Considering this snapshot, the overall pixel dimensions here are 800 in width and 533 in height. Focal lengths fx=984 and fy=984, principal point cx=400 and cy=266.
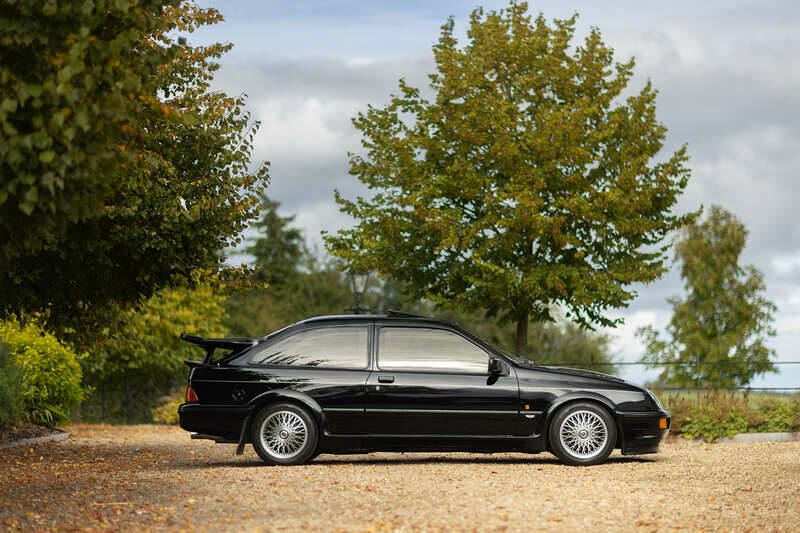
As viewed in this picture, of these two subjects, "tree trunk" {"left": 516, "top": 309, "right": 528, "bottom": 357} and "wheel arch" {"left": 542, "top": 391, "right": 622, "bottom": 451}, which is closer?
"wheel arch" {"left": 542, "top": 391, "right": 622, "bottom": 451}

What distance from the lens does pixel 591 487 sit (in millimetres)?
9227

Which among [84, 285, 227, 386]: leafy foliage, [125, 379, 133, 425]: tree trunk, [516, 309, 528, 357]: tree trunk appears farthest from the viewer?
[125, 379, 133, 425]: tree trunk

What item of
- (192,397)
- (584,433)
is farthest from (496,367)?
(192,397)

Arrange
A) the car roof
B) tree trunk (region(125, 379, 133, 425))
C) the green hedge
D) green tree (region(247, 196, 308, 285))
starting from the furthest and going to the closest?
green tree (region(247, 196, 308, 285)) → tree trunk (region(125, 379, 133, 425)) → the green hedge → the car roof

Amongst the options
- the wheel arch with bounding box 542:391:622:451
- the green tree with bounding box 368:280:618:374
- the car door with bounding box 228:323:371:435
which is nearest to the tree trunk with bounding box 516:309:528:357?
the wheel arch with bounding box 542:391:622:451

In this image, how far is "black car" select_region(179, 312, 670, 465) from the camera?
36.8 feet

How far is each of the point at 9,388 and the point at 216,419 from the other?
7.00 meters

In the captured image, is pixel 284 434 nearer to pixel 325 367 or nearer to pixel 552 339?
pixel 325 367

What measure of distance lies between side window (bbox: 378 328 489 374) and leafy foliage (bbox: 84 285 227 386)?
2177 centimetres

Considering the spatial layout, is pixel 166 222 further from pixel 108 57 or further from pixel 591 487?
pixel 591 487

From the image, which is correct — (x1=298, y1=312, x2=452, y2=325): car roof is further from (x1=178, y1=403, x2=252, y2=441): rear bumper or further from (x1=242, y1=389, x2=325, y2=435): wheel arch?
(x1=178, y1=403, x2=252, y2=441): rear bumper

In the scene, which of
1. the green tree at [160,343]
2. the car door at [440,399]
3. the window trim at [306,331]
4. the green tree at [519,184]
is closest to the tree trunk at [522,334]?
the green tree at [519,184]

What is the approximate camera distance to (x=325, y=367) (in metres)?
11.4

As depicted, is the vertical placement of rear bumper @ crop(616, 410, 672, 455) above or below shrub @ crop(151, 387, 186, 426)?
above
